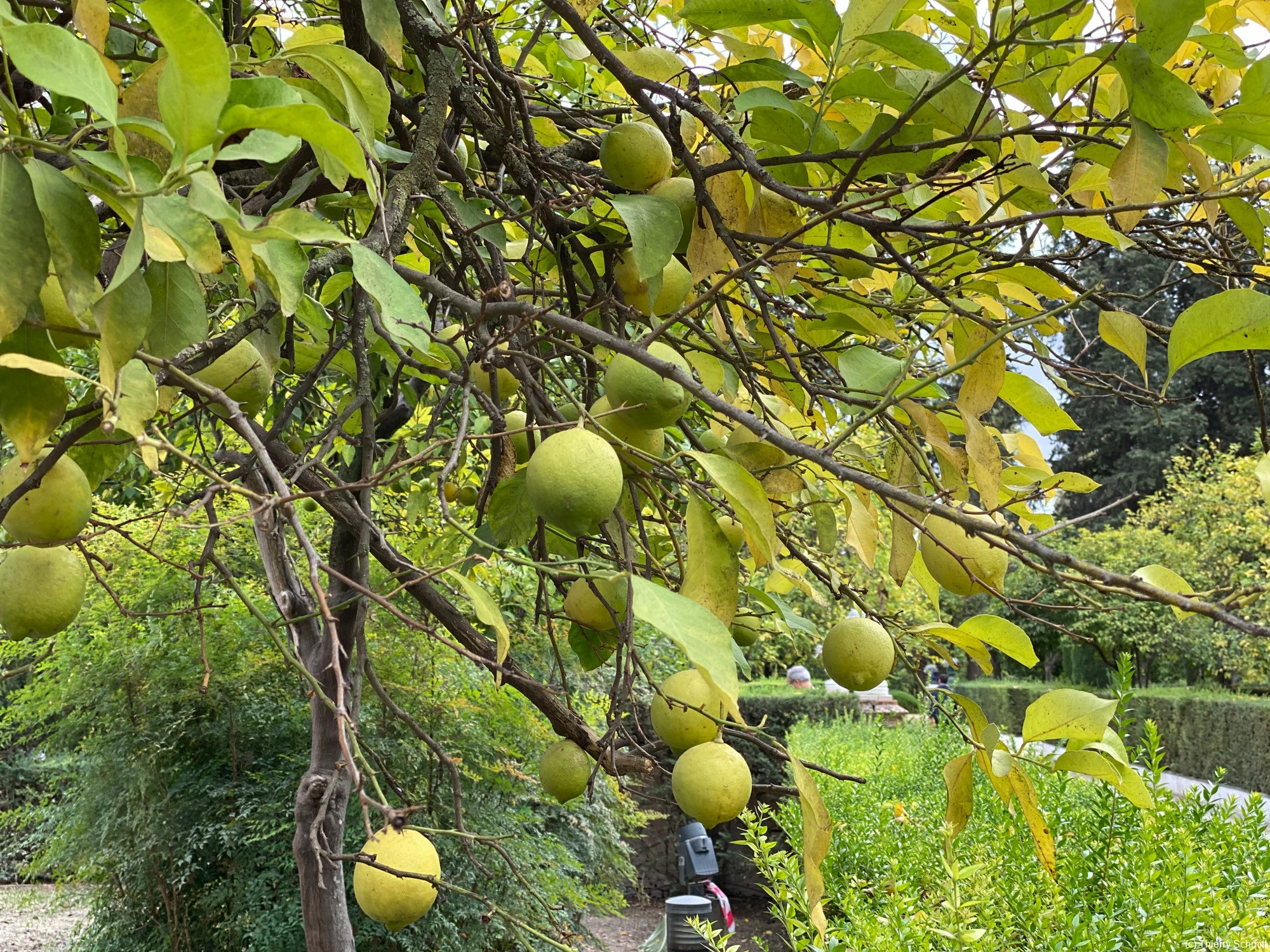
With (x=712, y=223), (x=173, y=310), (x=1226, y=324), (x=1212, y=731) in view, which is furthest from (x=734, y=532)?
(x=1212, y=731)

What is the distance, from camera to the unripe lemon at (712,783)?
1147 millimetres

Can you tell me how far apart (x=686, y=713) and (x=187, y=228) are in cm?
77

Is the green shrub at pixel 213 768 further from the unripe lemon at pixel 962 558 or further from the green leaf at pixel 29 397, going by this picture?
the green leaf at pixel 29 397

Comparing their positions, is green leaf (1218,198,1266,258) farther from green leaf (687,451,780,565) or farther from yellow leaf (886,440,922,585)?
green leaf (687,451,780,565)

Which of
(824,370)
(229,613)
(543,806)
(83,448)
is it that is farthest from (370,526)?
(543,806)

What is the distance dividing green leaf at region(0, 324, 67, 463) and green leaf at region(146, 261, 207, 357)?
0.32ft

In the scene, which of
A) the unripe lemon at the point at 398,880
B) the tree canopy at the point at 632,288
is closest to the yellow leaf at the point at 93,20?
the tree canopy at the point at 632,288

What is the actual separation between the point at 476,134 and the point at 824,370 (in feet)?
2.52

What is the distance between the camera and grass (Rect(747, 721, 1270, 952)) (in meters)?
2.02

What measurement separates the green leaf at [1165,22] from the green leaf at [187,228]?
905 millimetres

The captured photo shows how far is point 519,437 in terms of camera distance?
1644 millimetres

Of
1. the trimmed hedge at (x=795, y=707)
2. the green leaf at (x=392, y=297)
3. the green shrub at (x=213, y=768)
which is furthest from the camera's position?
the trimmed hedge at (x=795, y=707)

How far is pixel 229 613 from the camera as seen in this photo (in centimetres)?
463

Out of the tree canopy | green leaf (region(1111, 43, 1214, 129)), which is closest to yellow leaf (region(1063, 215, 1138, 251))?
the tree canopy
